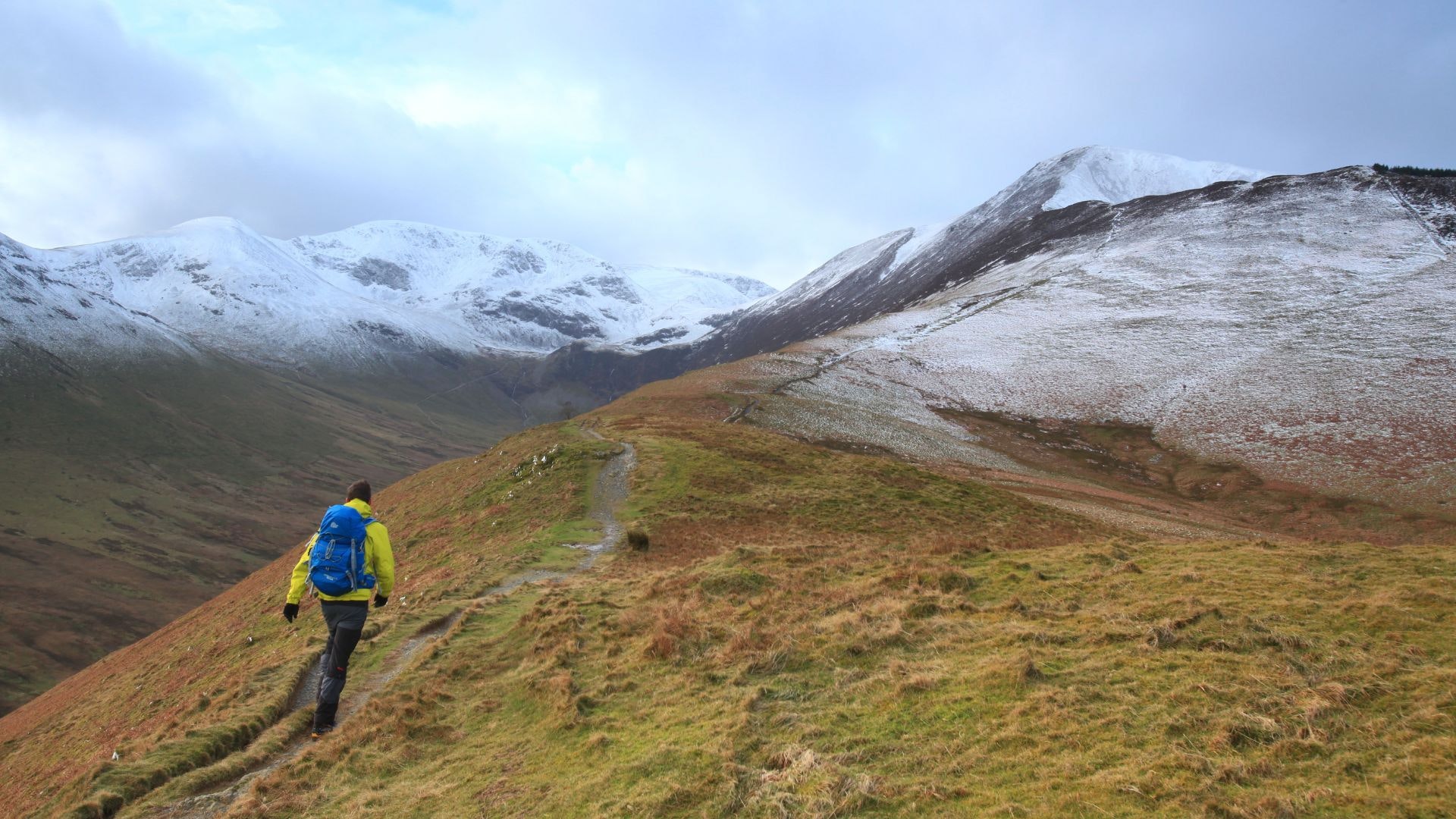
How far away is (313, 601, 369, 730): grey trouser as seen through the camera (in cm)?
1168

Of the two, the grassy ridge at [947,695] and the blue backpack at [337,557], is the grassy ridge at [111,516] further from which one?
the grassy ridge at [947,695]

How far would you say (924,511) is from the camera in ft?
102

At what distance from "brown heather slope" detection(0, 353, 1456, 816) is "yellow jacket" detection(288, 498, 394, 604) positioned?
90.1 inches

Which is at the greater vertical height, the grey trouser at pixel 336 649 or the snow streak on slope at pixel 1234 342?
the snow streak on slope at pixel 1234 342

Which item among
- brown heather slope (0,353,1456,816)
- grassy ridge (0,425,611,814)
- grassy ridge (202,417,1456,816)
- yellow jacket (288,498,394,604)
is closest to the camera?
grassy ridge (202,417,1456,816)

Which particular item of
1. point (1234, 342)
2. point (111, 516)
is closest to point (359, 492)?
point (1234, 342)

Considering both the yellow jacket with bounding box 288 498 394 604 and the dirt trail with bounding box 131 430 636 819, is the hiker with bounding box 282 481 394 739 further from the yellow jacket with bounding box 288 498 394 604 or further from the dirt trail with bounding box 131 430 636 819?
the dirt trail with bounding box 131 430 636 819

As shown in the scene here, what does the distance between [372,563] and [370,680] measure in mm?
4007

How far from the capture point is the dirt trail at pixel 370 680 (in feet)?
34.0

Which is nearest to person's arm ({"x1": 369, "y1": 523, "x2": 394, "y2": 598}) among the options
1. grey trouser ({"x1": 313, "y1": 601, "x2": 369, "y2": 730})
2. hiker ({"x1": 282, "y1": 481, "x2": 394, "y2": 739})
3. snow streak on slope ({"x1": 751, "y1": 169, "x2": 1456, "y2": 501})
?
hiker ({"x1": 282, "y1": 481, "x2": 394, "y2": 739})

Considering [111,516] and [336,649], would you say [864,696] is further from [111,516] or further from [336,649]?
[111,516]

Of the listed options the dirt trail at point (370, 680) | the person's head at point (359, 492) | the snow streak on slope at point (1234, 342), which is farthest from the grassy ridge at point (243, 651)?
the snow streak on slope at point (1234, 342)

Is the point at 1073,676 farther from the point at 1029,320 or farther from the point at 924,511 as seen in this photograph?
the point at 1029,320

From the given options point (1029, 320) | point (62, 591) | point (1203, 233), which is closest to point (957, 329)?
point (1029, 320)
